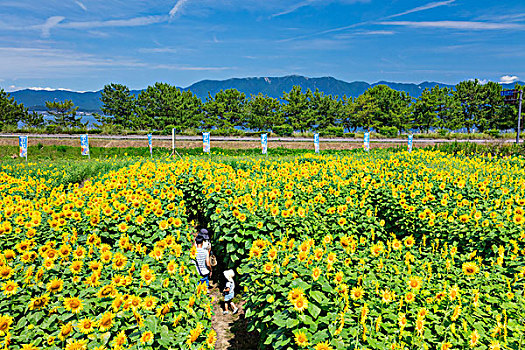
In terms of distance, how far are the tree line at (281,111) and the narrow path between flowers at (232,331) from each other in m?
37.5

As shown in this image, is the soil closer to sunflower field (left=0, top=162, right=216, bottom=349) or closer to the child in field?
the child in field

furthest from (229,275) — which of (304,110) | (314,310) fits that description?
(304,110)

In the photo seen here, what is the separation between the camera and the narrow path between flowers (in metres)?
4.66

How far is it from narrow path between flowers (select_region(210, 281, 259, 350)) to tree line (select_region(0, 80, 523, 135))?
3749cm

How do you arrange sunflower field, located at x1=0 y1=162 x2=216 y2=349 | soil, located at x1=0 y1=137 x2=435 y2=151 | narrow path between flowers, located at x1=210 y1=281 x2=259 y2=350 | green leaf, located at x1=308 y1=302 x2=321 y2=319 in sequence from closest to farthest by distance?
1. sunflower field, located at x1=0 y1=162 x2=216 y2=349
2. green leaf, located at x1=308 y1=302 x2=321 y2=319
3. narrow path between flowers, located at x1=210 y1=281 x2=259 y2=350
4. soil, located at x1=0 y1=137 x2=435 y2=151

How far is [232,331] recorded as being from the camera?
16.5ft

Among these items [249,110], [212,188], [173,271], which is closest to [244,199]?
[212,188]

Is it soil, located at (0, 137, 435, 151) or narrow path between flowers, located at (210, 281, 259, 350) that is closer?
narrow path between flowers, located at (210, 281, 259, 350)

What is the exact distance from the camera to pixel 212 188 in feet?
22.7

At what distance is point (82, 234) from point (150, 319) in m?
2.49

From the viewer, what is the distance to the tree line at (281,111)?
141 feet

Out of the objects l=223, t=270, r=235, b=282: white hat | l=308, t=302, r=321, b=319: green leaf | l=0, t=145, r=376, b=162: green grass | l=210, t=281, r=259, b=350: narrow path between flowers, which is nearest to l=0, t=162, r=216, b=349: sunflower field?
l=308, t=302, r=321, b=319: green leaf

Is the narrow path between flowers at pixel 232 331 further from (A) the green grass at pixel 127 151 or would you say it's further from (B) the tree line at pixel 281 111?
(B) the tree line at pixel 281 111

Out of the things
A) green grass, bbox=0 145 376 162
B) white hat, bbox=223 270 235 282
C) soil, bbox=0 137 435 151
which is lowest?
white hat, bbox=223 270 235 282
